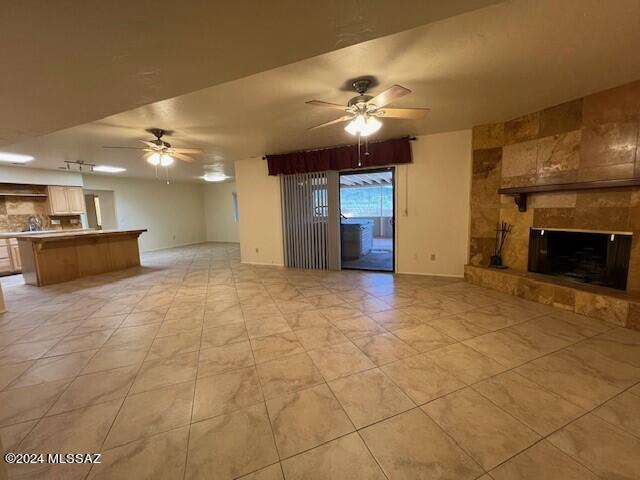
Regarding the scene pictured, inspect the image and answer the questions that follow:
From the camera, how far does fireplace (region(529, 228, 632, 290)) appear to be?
2773 mm

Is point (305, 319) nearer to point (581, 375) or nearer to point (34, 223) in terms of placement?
point (581, 375)

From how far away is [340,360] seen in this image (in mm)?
2125

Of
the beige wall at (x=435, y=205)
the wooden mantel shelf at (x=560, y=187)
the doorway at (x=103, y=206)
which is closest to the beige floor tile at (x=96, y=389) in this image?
the beige wall at (x=435, y=205)

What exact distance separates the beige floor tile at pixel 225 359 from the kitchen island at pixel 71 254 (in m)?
4.40

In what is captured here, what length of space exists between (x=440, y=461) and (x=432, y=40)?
252 centimetres

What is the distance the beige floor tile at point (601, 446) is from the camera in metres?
1.20

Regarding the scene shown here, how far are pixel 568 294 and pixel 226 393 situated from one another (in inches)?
141

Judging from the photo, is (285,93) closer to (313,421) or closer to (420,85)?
(420,85)

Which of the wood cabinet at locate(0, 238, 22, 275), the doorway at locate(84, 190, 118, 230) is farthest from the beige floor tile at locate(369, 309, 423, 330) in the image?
the doorway at locate(84, 190, 118, 230)

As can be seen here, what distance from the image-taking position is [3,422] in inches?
61.7

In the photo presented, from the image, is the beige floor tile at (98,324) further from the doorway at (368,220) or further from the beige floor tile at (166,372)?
the doorway at (368,220)

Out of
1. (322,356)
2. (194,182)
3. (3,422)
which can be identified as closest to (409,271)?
(322,356)

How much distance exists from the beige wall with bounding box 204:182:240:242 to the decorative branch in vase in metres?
7.94

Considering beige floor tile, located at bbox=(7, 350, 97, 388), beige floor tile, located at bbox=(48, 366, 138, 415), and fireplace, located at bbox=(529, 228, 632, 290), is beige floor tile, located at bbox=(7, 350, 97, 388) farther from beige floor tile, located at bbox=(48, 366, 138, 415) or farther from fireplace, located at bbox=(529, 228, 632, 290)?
fireplace, located at bbox=(529, 228, 632, 290)
